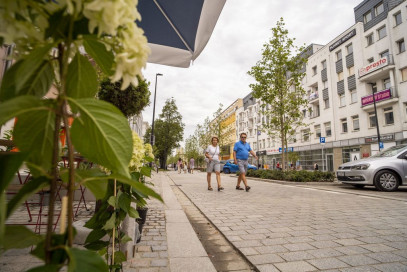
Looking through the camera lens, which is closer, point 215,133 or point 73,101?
point 73,101

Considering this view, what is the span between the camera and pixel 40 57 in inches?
22.7

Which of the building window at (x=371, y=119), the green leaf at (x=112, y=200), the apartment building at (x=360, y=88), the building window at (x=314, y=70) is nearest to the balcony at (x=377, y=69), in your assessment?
the apartment building at (x=360, y=88)

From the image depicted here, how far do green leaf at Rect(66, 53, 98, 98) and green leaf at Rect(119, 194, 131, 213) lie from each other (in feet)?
4.56

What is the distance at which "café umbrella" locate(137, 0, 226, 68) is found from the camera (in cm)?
242

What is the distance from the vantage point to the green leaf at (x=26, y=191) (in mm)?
531

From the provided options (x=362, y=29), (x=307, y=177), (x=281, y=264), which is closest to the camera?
(x=281, y=264)

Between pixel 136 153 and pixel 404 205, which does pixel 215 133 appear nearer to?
pixel 404 205

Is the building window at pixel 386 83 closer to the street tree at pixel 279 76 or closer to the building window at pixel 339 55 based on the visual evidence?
the building window at pixel 339 55

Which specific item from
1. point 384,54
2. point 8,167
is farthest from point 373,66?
point 8,167

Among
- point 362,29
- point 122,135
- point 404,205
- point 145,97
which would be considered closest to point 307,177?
point 404,205

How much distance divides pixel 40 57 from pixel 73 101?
0.42 feet

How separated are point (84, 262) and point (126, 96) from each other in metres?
5.49

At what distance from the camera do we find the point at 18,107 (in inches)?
20.5

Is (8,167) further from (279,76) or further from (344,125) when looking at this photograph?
(344,125)
